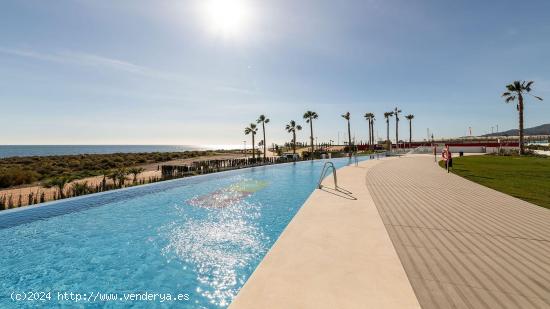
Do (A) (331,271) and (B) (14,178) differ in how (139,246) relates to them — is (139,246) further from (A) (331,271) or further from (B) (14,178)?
(B) (14,178)

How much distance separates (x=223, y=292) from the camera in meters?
5.14

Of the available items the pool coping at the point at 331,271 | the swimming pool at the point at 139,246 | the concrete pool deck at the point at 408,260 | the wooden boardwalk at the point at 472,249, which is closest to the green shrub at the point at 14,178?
the swimming pool at the point at 139,246

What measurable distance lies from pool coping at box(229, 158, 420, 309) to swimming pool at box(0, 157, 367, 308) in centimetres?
143

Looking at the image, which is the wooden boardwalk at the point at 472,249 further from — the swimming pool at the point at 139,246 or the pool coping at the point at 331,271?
the swimming pool at the point at 139,246

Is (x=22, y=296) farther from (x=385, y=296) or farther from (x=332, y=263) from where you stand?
(x=385, y=296)

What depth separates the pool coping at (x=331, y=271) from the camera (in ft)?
11.3

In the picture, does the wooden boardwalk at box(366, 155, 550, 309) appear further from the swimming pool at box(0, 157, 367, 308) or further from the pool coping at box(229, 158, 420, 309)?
the swimming pool at box(0, 157, 367, 308)

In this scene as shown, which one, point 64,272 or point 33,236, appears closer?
point 64,272

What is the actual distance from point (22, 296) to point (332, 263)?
653 cm

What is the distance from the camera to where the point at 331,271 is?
13.9ft

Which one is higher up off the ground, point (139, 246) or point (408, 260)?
point (408, 260)

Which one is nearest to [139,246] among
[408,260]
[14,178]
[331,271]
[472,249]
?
[331,271]

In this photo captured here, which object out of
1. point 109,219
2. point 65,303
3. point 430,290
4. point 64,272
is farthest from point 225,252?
point 109,219

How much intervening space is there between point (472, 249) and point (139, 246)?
853 cm
